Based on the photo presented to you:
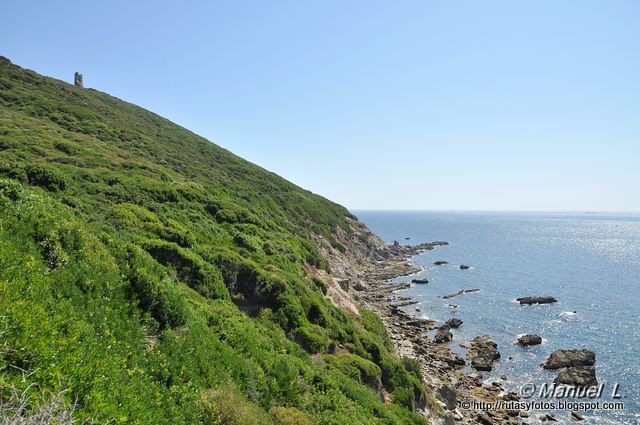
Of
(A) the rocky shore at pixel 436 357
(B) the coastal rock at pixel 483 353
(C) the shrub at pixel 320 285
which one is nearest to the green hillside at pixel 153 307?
(C) the shrub at pixel 320 285

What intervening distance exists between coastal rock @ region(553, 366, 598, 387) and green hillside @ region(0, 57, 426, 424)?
18134 mm

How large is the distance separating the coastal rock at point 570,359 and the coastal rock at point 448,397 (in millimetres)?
15301

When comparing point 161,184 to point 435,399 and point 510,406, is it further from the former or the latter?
point 510,406

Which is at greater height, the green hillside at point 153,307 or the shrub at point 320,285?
the green hillside at point 153,307

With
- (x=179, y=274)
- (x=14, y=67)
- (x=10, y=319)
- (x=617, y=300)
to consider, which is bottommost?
(x=617, y=300)

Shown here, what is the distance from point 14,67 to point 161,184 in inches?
2051

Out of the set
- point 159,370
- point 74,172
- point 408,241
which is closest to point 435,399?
point 159,370

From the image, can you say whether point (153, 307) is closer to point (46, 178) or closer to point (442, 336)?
point (46, 178)

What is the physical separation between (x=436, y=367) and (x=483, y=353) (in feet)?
24.7

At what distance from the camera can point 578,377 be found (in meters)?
35.9

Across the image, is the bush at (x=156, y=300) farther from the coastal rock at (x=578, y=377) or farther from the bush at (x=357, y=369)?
the coastal rock at (x=578, y=377)

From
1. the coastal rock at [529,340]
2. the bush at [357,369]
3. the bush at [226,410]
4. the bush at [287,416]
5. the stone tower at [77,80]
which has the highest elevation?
the stone tower at [77,80]

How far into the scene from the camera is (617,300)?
6328 centimetres

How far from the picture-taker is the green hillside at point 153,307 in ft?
23.1
